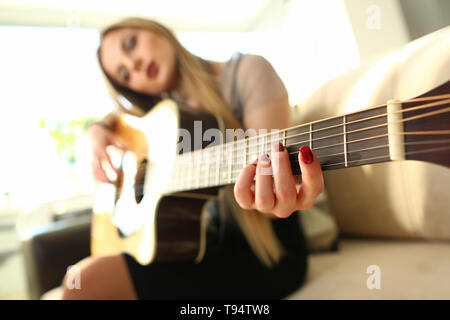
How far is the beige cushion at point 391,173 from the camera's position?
252mm

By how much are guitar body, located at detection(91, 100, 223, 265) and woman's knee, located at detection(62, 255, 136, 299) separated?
37mm

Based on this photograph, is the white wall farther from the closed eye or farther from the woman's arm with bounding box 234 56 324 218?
the closed eye

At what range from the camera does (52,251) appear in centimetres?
61

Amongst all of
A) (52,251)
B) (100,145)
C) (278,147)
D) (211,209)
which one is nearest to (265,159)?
(278,147)

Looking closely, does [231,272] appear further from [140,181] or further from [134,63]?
[134,63]

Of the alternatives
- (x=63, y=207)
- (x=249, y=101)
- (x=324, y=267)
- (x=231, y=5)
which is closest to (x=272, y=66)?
(x=249, y=101)

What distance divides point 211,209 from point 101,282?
23 centimetres

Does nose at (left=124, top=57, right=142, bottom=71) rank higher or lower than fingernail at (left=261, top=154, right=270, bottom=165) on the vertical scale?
higher

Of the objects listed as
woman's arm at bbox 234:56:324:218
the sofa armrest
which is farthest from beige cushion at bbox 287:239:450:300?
the sofa armrest

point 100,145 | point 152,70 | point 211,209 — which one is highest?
point 152,70

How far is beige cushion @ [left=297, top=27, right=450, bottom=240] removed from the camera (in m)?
0.25

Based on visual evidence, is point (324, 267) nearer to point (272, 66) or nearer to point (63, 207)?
point (272, 66)

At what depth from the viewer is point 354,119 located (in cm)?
22

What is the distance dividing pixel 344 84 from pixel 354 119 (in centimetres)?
11
